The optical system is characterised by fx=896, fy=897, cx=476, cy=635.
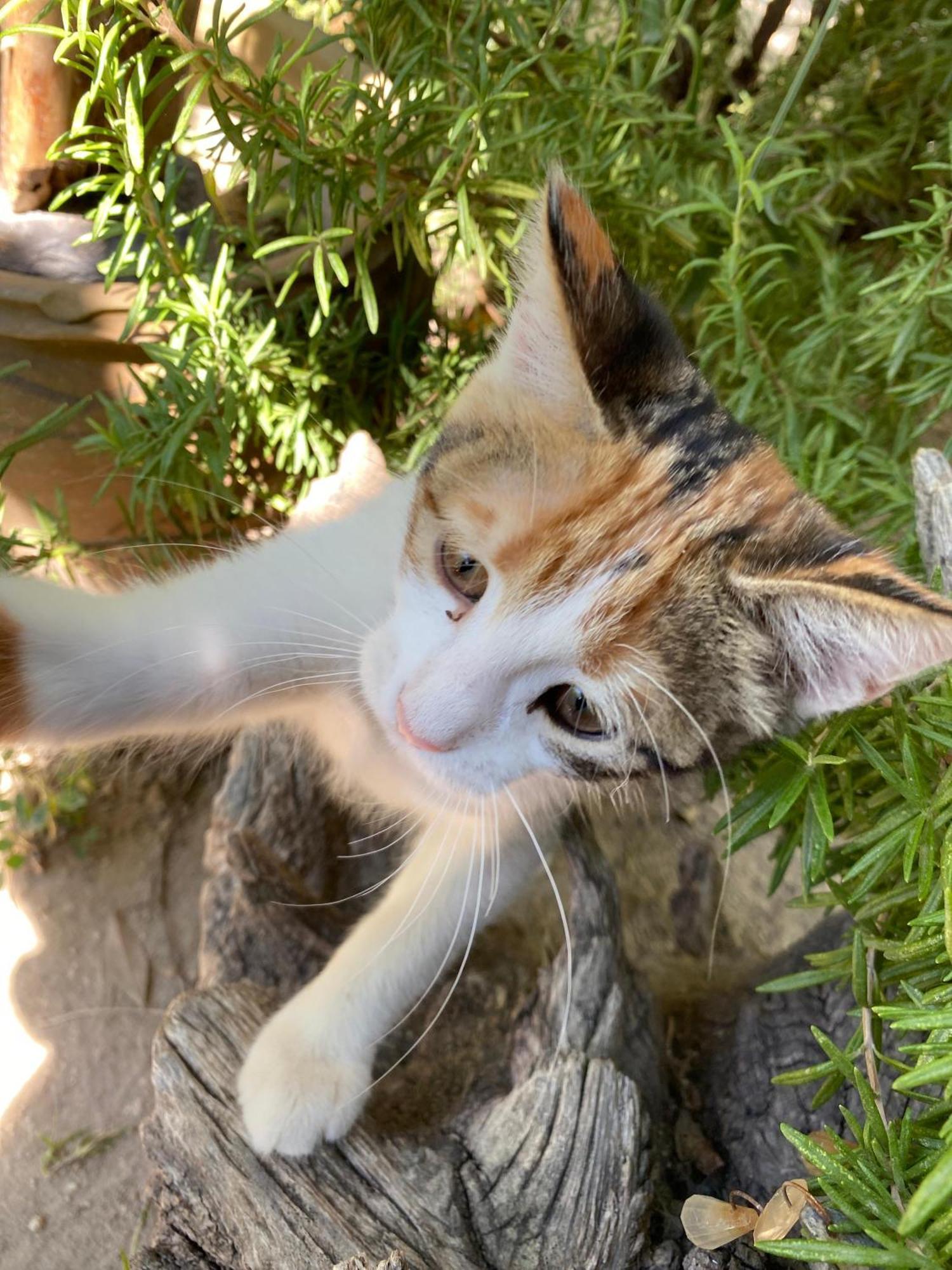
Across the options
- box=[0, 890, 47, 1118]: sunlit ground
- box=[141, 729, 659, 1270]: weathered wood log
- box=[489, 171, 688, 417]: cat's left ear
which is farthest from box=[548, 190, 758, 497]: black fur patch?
box=[0, 890, 47, 1118]: sunlit ground

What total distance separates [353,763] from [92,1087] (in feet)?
2.08

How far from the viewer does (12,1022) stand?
4.42 ft

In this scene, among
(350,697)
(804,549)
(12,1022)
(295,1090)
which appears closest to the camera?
(804,549)

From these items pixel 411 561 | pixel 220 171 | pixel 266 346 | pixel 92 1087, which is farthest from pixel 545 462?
pixel 92 1087

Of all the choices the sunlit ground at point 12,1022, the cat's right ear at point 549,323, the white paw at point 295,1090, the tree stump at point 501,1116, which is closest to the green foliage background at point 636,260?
the tree stump at point 501,1116

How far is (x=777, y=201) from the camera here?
1.33 m

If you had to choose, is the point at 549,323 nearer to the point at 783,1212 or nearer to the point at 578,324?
the point at 578,324

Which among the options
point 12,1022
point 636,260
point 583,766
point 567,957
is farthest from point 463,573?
point 12,1022

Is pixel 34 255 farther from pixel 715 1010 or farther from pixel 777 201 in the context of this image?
pixel 715 1010

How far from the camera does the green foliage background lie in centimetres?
81

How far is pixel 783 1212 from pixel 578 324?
2.38ft

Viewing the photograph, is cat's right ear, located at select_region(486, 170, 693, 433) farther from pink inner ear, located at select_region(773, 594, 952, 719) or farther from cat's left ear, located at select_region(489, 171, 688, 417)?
pink inner ear, located at select_region(773, 594, 952, 719)

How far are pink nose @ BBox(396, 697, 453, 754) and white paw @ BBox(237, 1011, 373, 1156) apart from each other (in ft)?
1.32

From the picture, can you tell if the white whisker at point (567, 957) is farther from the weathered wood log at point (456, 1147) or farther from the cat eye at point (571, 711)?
the cat eye at point (571, 711)
